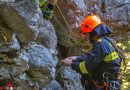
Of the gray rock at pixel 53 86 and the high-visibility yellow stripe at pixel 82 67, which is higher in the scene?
the high-visibility yellow stripe at pixel 82 67

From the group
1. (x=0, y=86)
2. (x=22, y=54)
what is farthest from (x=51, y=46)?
(x=0, y=86)

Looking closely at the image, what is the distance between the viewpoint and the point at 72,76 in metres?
6.86

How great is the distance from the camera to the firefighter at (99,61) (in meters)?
5.05

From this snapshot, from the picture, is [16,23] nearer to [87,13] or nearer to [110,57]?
[110,57]

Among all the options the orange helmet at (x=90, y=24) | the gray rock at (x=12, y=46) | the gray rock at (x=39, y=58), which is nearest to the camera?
the gray rock at (x=12, y=46)

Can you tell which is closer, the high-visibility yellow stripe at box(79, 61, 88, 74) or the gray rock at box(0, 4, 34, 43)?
the gray rock at box(0, 4, 34, 43)

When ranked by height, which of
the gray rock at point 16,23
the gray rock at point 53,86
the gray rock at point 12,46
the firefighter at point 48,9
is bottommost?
the gray rock at point 53,86

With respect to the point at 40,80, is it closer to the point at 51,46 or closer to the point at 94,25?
the point at 51,46

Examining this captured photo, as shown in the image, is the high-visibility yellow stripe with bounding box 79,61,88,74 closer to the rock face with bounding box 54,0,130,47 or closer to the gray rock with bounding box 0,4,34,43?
the gray rock with bounding box 0,4,34,43

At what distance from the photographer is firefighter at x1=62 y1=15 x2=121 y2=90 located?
505 centimetres

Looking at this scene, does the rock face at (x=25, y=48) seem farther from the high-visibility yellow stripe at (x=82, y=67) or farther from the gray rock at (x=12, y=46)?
the high-visibility yellow stripe at (x=82, y=67)

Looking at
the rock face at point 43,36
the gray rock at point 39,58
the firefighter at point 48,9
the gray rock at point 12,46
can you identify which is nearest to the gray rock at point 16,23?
the rock face at point 43,36

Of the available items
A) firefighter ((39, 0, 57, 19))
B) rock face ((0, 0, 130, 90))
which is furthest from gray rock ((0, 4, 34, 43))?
firefighter ((39, 0, 57, 19))

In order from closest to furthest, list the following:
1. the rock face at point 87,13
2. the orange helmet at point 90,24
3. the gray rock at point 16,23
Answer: the gray rock at point 16,23 → the orange helmet at point 90,24 → the rock face at point 87,13
